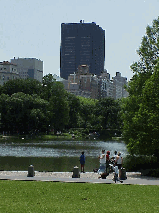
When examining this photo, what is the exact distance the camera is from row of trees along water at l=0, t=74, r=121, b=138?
4926 inches

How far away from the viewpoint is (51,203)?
17.7 m

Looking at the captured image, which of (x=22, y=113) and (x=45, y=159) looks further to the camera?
(x=22, y=113)

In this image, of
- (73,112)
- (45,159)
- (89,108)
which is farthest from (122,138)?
(89,108)

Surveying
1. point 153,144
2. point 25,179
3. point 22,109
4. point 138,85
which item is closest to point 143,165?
point 153,144

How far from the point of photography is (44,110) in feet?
420

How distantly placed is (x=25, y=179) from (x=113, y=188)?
6610mm

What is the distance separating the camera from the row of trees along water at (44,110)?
12512cm

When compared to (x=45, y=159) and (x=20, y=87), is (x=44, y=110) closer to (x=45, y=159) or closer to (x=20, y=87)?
(x=20, y=87)

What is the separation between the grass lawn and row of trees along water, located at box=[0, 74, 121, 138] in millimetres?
99112

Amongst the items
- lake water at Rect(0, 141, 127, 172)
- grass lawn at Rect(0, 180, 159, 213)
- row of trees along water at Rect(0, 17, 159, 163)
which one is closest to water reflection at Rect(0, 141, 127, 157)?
lake water at Rect(0, 141, 127, 172)

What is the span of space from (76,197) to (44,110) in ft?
358

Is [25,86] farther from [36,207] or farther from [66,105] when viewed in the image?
[36,207]

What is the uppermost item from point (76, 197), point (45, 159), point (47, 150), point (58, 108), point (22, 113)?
point (58, 108)

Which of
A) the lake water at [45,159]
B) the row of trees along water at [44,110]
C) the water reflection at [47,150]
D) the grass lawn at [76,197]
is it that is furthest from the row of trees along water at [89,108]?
the grass lawn at [76,197]
